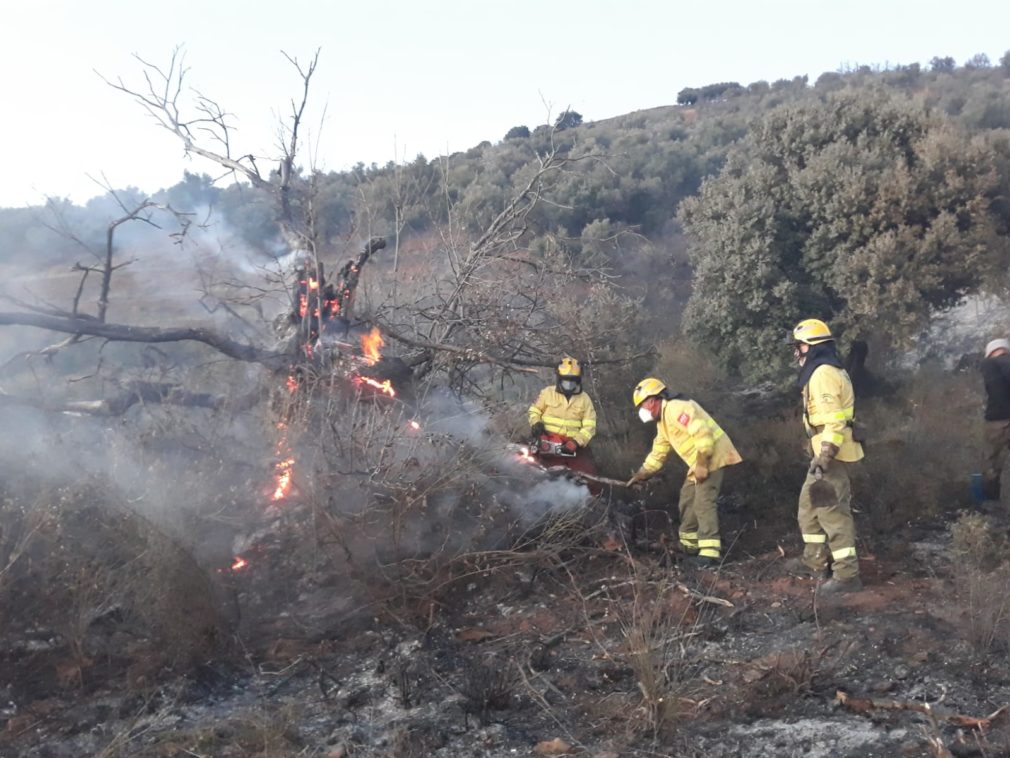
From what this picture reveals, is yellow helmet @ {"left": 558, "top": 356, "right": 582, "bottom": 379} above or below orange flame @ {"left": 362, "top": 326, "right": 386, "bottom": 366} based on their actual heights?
below

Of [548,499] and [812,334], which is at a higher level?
[812,334]

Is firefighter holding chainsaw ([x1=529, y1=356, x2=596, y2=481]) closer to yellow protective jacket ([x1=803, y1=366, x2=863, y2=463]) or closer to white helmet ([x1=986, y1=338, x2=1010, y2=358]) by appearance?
yellow protective jacket ([x1=803, y1=366, x2=863, y2=463])

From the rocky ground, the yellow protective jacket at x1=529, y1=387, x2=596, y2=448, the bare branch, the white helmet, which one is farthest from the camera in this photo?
the yellow protective jacket at x1=529, y1=387, x2=596, y2=448

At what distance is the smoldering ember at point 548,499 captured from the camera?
506 cm

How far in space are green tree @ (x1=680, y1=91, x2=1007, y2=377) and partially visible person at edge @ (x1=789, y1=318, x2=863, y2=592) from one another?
4678mm

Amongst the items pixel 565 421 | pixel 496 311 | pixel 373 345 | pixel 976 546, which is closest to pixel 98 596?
pixel 373 345

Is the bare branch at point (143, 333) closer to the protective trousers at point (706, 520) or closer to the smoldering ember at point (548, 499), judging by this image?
the smoldering ember at point (548, 499)

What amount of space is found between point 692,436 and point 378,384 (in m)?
3.03

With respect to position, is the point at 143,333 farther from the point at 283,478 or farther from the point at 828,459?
the point at 828,459

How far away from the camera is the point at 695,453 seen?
7.52 meters

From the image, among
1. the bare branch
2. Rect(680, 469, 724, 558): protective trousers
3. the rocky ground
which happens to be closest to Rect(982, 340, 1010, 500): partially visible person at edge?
the rocky ground

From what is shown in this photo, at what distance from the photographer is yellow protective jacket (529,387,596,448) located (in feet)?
28.7

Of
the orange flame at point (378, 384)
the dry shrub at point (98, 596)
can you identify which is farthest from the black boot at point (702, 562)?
the dry shrub at point (98, 596)

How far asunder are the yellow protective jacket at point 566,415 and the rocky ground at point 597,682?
192 centimetres
